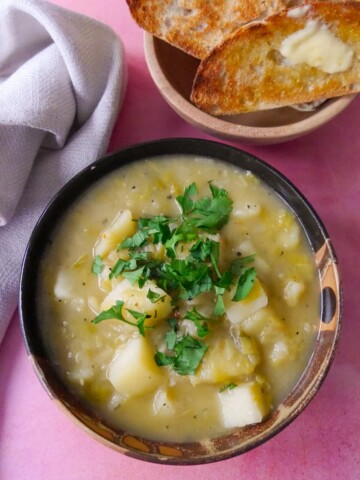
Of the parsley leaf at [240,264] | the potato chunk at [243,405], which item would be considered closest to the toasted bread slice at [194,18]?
the parsley leaf at [240,264]


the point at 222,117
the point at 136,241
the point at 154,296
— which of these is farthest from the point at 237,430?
the point at 222,117

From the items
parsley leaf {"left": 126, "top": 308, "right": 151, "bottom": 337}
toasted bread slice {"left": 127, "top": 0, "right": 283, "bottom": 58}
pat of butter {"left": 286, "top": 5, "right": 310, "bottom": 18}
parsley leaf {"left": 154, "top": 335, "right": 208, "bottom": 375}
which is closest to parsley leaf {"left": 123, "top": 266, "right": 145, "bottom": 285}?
parsley leaf {"left": 126, "top": 308, "right": 151, "bottom": 337}

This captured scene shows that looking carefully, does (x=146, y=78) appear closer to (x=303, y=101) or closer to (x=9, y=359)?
(x=303, y=101)

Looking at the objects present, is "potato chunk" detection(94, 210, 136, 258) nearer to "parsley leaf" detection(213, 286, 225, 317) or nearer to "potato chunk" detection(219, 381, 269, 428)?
"parsley leaf" detection(213, 286, 225, 317)

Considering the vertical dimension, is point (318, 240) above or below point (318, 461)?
above

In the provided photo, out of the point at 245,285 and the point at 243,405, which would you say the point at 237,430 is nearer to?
the point at 243,405

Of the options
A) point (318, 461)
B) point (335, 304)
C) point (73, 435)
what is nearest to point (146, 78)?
point (335, 304)
